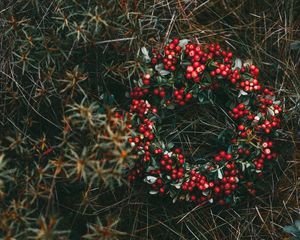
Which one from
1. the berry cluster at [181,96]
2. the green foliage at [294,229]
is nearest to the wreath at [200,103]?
the berry cluster at [181,96]

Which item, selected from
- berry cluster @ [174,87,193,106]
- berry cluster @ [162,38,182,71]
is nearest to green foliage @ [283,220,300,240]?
berry cluster @ [174,87,193,106]

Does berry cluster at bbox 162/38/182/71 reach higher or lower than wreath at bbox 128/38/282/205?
higher

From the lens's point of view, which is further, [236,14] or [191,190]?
[236,14]

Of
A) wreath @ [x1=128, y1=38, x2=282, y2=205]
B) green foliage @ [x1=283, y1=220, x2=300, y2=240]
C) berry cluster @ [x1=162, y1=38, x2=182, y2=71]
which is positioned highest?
berry cluster @ [x1=162, y1=38, x2=182, y2=71]

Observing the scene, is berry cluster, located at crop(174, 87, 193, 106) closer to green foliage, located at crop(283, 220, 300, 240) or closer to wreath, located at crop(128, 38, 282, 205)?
wreath, located at crop(128, 38, 282, 205)

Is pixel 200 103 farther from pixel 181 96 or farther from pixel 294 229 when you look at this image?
pixel 294 229

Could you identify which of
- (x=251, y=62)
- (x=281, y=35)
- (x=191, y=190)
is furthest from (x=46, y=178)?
(x=281, y=35)

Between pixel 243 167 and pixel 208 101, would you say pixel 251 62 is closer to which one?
pixel 208 101
